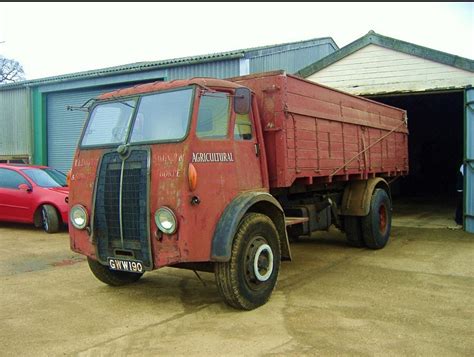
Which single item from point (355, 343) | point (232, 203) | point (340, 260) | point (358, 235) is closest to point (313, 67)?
point (358, 235)

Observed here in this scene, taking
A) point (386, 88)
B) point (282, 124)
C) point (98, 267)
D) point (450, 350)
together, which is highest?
point (386, 88)

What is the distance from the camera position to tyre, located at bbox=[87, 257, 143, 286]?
242 inches

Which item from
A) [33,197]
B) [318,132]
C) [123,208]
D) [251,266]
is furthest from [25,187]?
[251,266]

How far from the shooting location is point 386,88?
487 inches

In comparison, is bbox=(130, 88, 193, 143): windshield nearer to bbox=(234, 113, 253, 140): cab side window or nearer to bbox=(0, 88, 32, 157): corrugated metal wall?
bbox=(234, 113, 253, 140): cab side window

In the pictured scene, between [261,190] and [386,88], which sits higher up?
[386,88]

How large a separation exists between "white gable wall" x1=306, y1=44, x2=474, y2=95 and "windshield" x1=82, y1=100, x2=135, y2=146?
8.35 meters

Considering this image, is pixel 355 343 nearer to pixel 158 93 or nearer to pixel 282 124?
pixel 282 124

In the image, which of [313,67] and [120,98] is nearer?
[120,98]

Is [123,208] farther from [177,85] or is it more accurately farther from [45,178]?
[45,178]

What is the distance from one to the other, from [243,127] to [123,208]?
5.40ft

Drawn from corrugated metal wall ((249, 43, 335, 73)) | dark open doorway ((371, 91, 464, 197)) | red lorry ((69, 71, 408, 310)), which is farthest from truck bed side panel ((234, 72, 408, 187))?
dark open doorway ((371, 91, 464, 197))

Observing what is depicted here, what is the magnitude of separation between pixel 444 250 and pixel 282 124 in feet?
15.6

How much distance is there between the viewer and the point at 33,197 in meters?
11.0
